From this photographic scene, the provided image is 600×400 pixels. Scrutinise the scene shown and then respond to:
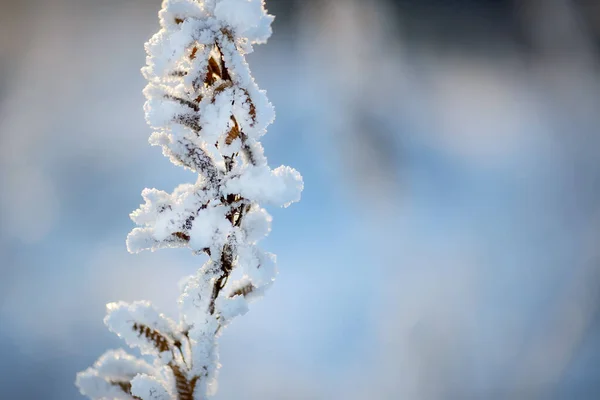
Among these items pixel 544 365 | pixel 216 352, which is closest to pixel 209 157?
pixel 216 352

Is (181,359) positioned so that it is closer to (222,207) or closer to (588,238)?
(222,207)

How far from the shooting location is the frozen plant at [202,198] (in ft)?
5.45

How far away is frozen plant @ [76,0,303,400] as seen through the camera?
5.45 feet

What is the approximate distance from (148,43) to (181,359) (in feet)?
4.91

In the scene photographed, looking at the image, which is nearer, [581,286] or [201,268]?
[201,268]

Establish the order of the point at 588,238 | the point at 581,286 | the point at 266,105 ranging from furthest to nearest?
the point at 588,238 → the point at 581,286 → the point at 266,105

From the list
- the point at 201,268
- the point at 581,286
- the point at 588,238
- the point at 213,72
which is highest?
the point at 588,238

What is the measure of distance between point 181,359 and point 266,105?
124 cm

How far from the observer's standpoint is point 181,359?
66.7 inches

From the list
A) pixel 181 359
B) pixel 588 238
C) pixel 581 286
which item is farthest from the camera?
pixel 588 238

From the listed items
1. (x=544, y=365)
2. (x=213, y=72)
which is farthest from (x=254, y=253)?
(x=544, y=365)

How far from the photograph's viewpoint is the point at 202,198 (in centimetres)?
172

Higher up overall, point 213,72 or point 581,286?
point 581,286

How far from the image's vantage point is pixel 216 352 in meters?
1.71
